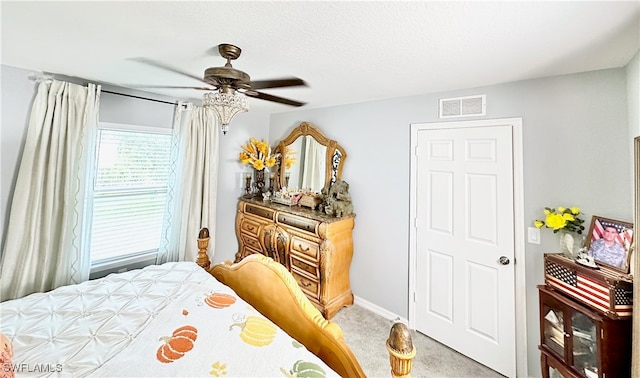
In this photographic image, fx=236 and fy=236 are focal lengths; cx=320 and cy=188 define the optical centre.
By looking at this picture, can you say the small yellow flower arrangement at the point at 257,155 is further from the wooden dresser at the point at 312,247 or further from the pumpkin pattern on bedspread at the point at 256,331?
the pumpkin pattern on bedspread at the point at 256,331

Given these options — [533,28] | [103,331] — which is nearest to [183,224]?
[103,331]

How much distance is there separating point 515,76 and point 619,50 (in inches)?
19.8

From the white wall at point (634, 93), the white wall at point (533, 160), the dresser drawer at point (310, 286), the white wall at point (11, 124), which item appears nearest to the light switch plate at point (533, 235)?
the white wall at point (533, 160)

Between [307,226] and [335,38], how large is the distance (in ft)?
6.00

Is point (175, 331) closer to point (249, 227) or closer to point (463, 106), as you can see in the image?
point (249, 227)

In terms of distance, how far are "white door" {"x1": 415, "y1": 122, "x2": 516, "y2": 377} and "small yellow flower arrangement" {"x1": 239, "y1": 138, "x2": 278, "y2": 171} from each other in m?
2.06

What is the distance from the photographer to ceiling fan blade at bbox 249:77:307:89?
2.01m

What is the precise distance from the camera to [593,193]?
1579 mm

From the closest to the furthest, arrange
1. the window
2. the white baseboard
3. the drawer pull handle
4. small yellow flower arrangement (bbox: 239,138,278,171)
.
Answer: the window → the white baseboard → the drawer pull handle → small yellow flower arrangement (bbox: 239,138,278,171)

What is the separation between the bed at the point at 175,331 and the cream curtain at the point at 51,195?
27.5 inches

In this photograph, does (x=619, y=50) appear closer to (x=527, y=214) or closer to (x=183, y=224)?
(x=527, y=214)

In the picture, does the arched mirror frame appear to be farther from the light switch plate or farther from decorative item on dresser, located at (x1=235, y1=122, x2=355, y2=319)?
the light switch plate

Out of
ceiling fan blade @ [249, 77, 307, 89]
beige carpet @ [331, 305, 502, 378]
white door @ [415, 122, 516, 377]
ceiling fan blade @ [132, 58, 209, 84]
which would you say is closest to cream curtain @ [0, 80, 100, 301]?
ceiling fan blade @ [132, 58, 209, 84]

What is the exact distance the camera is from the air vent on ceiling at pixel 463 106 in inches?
79.4
